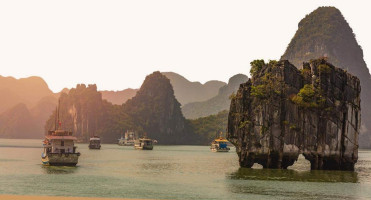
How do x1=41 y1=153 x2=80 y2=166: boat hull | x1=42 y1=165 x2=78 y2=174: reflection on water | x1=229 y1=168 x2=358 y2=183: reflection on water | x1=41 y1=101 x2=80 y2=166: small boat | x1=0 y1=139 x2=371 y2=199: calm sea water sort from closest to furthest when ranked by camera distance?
x1=0 y1=139 x2=371 y2=199: calm sea water
x1=229 y1=168 x2=358 y2=183: reflection on water
x1=42 y1=165 x2=78 y2=174: reflection on water
x1=41 y1=101 x2=80 y2=166: small boat
x1=41 y1=153 x2=80 y2=166: boat hull

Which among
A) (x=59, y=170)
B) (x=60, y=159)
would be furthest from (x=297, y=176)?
(x=60, y=159)

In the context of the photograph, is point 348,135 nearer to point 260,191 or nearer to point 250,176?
point 250,176

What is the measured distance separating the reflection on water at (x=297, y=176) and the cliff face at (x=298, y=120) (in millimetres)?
2438

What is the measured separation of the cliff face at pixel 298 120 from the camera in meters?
70.3

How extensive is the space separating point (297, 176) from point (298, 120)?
10691mm

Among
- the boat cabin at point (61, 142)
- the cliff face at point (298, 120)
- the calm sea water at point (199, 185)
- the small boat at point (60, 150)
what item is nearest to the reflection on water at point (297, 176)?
the calm sea water at point (199, 185)

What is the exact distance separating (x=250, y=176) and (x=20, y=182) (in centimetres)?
2589

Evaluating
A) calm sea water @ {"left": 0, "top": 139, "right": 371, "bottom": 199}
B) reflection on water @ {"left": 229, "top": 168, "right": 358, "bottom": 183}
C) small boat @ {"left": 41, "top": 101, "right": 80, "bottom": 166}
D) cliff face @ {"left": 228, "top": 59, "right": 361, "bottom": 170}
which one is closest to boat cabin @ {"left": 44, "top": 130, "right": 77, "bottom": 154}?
small boat @ {"left": 41, "top": 101, "right": 80, "bottom": 166}

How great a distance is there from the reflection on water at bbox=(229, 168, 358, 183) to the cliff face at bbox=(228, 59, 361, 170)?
8.00ft

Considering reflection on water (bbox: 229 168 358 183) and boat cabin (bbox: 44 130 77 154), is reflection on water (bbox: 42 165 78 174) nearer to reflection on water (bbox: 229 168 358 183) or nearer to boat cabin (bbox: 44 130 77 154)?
boat cabin (bbox: 44 130 77 154)

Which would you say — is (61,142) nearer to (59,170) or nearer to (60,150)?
(60,150)

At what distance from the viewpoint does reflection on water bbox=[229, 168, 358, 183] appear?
195 feet

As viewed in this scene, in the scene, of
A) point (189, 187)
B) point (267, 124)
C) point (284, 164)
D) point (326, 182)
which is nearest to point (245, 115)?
point (267, 124)

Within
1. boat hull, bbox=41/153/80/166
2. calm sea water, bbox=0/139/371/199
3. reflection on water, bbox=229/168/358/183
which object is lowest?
calm sea water, bbox=0/139/371/199
